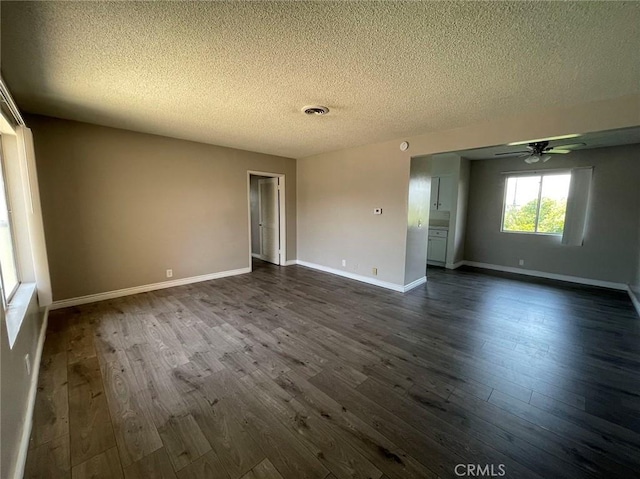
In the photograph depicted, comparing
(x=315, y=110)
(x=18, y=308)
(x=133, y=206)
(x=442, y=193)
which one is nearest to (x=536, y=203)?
(x=442, y=193)

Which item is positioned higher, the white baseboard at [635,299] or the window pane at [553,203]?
the window pane at [553,203]

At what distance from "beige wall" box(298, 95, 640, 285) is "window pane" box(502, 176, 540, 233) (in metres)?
3.20

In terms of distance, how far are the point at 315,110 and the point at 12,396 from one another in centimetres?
301

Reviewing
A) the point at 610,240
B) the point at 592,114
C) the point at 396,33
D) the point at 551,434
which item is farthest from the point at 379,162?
the point at 610,240

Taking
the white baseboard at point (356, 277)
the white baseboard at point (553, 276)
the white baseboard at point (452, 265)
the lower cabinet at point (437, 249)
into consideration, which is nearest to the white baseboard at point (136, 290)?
the white baseboard at point (356, 277)

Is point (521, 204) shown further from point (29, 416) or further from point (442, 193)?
point (29, 416)

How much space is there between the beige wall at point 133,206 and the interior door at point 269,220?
0.88 meters

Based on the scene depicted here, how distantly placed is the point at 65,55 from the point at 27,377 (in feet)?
7.28

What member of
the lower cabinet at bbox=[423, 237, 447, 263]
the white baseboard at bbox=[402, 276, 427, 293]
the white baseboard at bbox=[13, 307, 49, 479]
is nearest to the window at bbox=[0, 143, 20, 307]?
the white baseboard at bbox=[13, 307, 49, 479]

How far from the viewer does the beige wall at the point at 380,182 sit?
2516mm

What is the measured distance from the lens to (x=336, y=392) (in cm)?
190

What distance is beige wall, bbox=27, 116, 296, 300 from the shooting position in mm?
3236

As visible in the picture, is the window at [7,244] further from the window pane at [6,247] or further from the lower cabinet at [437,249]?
the lower cabinet at [437,249]

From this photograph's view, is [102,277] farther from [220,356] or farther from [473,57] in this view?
[473,57]
